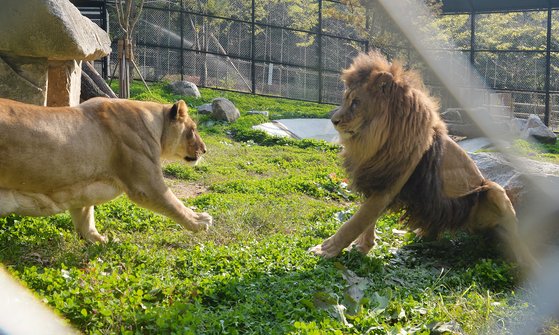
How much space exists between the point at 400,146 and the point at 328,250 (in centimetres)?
99

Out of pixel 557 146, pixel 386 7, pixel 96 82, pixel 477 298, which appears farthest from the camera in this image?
pixel 386 7

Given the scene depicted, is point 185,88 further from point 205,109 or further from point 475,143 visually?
point 475,143

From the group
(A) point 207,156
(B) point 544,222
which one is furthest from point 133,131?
(A) point 207,156

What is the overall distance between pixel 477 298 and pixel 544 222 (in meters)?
1.58

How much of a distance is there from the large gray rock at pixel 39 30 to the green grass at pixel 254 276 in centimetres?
141

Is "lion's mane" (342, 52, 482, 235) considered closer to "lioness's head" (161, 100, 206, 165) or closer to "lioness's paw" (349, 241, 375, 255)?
"lioness's paw" (349, 241, 375, 255)

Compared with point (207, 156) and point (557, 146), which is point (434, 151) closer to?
point (207, 156)

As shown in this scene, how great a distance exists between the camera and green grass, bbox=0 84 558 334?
12.3 feet

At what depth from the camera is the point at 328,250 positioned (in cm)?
527

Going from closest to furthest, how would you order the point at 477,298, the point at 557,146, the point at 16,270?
the point at 16,270
the point at 477,298
the point at 557,146

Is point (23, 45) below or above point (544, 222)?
above

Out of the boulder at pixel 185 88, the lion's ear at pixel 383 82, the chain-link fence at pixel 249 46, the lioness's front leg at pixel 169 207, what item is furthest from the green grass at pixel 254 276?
the chain-link fence at pixel 249 46

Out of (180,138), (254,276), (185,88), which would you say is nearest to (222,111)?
(185,88)

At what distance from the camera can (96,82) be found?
27.9 ft
